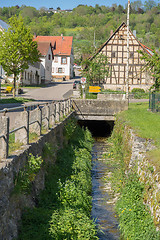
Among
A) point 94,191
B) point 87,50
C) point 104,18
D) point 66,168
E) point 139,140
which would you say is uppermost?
point 104,18

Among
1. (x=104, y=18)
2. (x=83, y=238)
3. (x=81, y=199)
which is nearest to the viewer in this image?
(x=83, y=238)

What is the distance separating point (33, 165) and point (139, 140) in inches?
218

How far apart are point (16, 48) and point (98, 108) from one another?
1474cm

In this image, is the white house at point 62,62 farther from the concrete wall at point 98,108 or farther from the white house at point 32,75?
the concrete wall at point 98,108

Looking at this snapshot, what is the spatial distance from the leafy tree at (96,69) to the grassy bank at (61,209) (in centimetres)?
3566

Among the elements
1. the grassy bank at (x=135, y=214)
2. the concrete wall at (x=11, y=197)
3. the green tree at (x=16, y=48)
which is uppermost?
the green tree at (x=16, y=48)

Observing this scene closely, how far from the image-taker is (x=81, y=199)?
10008 millimetres

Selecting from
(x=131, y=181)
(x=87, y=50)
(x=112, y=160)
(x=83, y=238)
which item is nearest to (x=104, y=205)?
(x=131, y=181)

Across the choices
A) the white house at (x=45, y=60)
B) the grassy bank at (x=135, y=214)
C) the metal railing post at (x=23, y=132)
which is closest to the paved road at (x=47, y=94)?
the white house at (x=45, y=60)

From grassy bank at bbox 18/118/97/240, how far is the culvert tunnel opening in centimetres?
1555

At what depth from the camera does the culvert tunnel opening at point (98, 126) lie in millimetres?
29250

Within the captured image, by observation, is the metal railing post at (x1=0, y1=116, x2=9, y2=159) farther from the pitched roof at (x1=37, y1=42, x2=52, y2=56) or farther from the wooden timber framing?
the pitched roof at (x1=37, y1=42, x2=52, y2=56)

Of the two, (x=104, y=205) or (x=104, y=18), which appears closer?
(x=104, y=205)

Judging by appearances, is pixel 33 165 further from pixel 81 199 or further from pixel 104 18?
pixel 104 18
